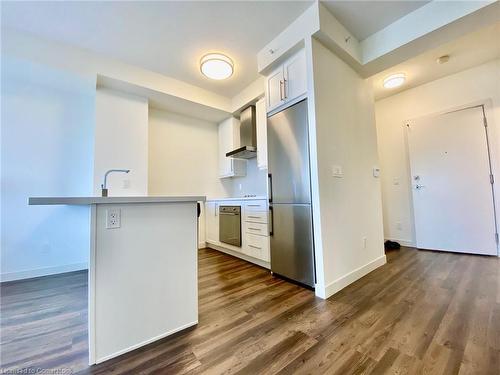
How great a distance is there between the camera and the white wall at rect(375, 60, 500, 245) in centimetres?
284

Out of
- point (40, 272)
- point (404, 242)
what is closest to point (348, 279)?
point (404, 242)

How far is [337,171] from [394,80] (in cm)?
218

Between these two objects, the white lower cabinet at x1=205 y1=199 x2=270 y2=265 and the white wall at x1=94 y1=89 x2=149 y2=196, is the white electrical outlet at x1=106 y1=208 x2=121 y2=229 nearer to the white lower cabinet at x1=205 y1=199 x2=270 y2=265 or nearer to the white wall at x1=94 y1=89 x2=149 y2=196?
the white lower cabinet at x1=205 y1=199 x2=270 y2=265

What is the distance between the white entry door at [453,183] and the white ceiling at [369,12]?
6.57 feet

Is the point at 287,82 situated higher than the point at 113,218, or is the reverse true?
the point at 287,82

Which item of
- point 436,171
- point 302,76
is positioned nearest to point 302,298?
point 302,76

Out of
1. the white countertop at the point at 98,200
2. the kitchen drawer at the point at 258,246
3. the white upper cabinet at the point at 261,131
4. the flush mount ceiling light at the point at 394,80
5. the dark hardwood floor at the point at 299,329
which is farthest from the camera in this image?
the white upper cabinet at the point at 261,131

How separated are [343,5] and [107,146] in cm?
328

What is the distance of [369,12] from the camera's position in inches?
81.6

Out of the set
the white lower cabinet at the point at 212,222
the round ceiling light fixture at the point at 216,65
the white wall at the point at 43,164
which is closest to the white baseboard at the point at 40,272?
the white wall at the point at 43,164

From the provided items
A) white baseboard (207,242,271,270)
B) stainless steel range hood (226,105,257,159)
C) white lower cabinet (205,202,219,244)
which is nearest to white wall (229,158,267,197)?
stainless steel range hood (226,105,257,159)

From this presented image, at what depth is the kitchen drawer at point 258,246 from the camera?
266cm

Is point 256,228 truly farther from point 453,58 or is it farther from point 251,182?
point 453,58

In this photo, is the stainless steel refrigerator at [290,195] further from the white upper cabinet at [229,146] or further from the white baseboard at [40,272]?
the white baseboard at [40,272]
